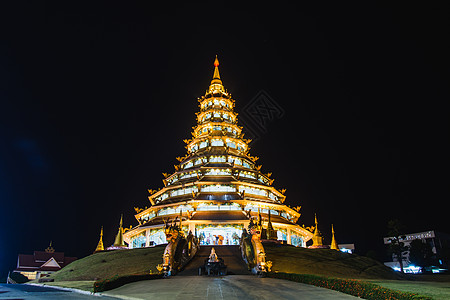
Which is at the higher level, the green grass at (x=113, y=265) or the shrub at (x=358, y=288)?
the green grass at (x=113, y=265)

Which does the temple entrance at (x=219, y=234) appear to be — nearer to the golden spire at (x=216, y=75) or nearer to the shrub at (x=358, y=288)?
the shrub at (x=358, y=288)

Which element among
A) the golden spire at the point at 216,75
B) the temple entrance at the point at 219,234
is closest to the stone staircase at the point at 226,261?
the temple entrance at the point at 219,234

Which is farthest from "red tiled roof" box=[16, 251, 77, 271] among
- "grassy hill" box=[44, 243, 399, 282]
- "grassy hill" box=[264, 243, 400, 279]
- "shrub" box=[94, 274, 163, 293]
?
"shrub" box=[94, 274, 163, 293]

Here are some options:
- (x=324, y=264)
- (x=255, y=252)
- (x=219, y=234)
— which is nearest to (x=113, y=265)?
(x=255, y=252)

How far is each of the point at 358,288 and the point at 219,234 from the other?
2850 centimetres

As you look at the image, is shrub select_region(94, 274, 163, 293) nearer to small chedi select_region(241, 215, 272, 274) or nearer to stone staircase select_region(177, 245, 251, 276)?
stone staircase select_region(177, 245, 251, 276)

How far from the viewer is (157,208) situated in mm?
42938

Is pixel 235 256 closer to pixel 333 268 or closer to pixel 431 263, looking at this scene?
pixel 333 268

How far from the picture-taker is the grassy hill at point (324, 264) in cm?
2661

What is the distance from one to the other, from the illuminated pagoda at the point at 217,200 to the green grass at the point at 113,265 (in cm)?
547

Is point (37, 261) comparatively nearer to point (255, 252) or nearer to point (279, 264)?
point (279, 264)

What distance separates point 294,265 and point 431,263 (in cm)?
3870

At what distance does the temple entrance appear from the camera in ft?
129

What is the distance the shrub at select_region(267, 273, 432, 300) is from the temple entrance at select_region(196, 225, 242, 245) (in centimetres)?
2125
